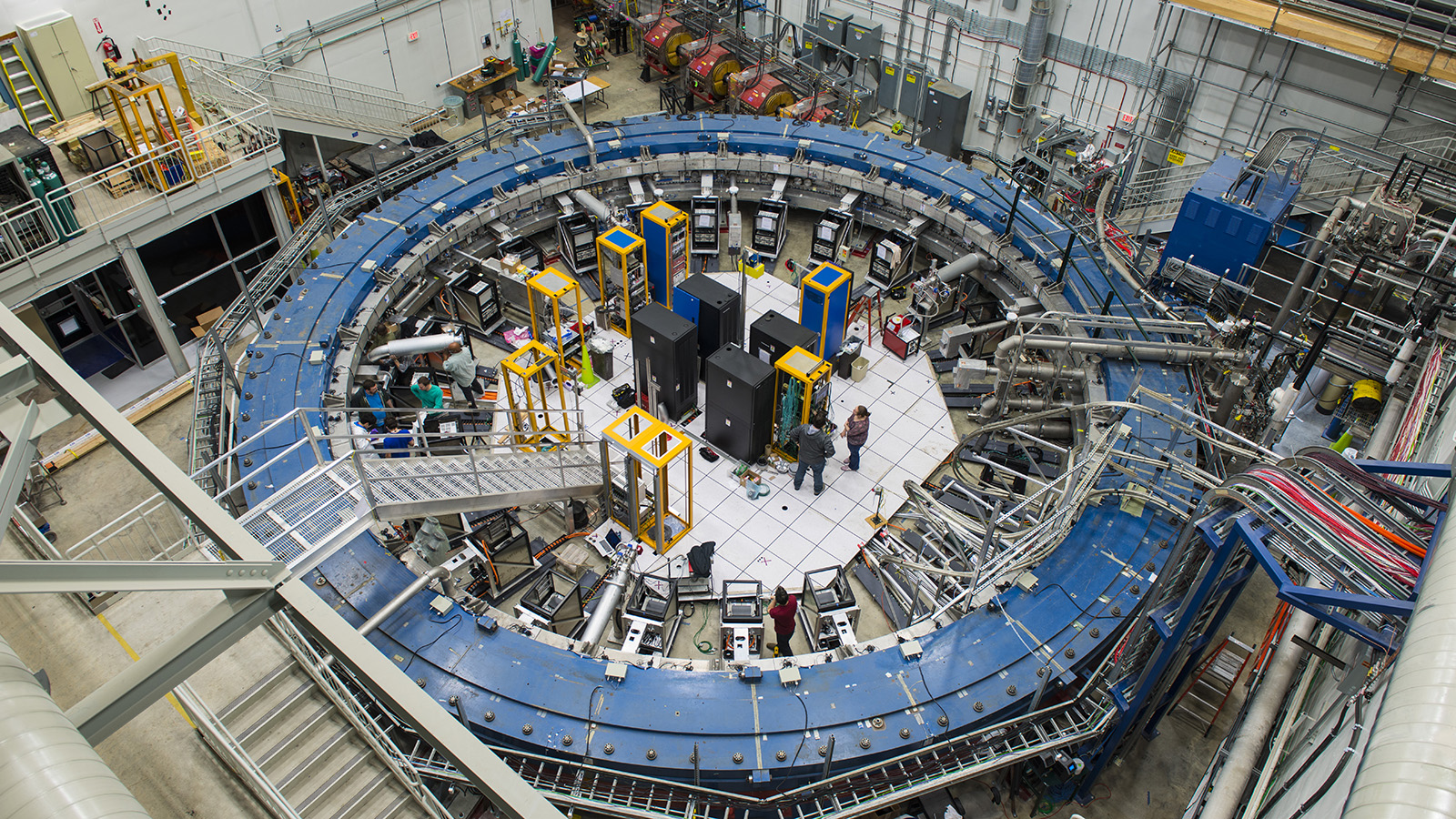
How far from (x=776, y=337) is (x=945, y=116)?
1103cm

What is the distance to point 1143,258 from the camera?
17.6m

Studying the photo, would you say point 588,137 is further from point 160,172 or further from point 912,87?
point 912,87

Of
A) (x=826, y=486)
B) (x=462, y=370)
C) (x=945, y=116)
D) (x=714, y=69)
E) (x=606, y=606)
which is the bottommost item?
(x=826, y=486)

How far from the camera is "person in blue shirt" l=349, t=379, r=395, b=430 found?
1586 centimetres

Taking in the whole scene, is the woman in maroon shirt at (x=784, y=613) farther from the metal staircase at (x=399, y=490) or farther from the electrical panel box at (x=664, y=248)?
the electrical panel box at (x=664, y=248)

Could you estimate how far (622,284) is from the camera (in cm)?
1941

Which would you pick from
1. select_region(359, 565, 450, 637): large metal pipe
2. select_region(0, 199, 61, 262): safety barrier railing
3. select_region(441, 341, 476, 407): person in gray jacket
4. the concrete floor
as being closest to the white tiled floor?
select_region(441, 341, 476, 407): person in gray jacket

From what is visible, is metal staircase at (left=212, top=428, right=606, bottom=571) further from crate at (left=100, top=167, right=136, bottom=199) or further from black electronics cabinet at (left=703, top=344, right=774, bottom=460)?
crate at (left=100, top=167, right=136, bottom=199)

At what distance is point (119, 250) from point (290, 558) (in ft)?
29.8

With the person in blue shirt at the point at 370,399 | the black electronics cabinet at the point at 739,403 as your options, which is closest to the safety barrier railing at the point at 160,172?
the person in blue shirt at the point at 370,399

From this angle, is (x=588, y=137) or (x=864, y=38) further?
(x=864, y=38)

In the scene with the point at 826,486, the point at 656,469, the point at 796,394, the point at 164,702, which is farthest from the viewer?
the point at 826,486

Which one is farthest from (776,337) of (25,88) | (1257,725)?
(25,88)

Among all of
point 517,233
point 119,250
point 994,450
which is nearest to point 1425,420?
point 994,450
